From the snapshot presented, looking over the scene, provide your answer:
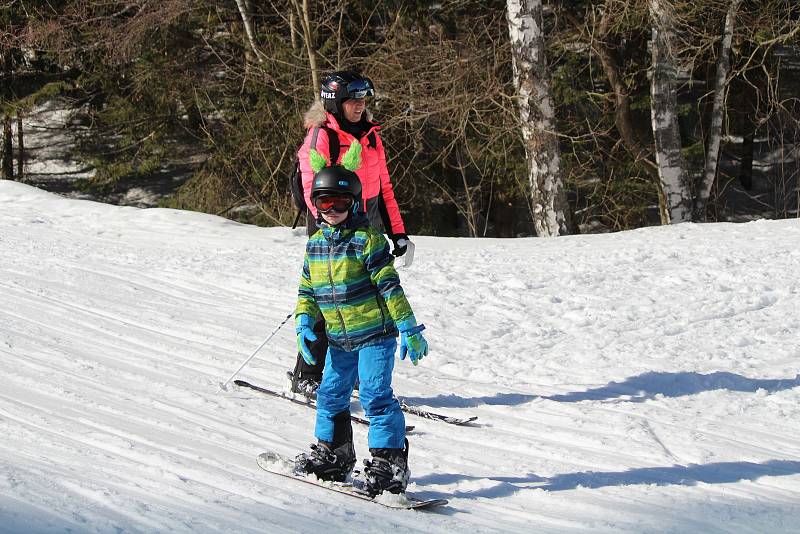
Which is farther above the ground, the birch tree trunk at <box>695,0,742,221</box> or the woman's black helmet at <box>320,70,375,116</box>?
the birch tree trunk at <box>695,0,742,221</box>

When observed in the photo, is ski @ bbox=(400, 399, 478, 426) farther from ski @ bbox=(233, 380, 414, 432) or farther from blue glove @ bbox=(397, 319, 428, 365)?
blue glove @ bbox=(397, 319, 428, 365)

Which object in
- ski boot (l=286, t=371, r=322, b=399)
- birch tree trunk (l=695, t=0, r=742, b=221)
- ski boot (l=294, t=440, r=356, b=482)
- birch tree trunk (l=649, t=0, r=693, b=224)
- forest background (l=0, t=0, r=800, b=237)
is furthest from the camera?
forest background (l=0, t=0, r=800, b=237)

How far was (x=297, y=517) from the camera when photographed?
385 cm

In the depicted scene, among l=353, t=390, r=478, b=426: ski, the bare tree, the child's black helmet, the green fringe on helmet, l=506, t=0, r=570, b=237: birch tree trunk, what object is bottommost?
l=353, t=390, r=478, b=426: ski

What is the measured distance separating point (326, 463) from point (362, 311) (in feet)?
2.46

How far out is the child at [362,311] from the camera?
13.3 ft

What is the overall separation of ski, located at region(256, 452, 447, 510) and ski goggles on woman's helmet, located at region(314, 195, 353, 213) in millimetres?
1226

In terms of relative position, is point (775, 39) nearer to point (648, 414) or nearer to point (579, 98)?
point (579, 98)

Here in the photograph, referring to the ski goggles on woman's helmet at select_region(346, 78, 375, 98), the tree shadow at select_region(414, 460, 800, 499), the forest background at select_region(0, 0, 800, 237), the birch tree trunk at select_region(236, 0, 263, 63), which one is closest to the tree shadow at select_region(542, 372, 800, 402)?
the tree shadow at select_region(414, 460, 800, 499)

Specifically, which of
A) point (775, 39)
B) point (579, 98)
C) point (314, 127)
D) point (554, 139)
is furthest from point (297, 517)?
point (579, 98)

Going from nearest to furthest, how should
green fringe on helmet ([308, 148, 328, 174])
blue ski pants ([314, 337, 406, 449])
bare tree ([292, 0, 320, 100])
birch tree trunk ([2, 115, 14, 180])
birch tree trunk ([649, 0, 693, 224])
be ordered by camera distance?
1. blue ski pants ([314, 337, 406, 449])
2. green fringe on helmet ([308, 148, 328, 174])
3. birch tree trunk ([649, 0, 693, 224])
4. bare tree ([292, 0, 320, 100])
5. birch tree trunk ([2, 115, 14, 180])

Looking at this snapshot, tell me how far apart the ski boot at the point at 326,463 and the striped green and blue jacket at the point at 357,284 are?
1.67 feet

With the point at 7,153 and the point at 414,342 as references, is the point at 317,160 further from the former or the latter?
the point at 7,153

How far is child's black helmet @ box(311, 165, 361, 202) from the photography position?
402cm
